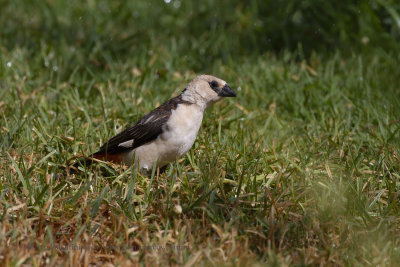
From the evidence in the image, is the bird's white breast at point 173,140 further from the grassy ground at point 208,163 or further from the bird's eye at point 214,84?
the bird's eye at point 214,84

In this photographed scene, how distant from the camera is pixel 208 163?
13.0 feet

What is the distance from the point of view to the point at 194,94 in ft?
13.6

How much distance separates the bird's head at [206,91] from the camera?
4145 millimetres

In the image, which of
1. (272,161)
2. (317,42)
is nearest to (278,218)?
(272,161)

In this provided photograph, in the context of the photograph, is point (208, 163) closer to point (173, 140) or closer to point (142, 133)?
point (173, 140)

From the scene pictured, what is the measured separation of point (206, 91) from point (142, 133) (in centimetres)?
56

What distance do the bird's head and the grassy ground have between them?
0.38 metres

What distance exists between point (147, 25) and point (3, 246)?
4.65 metres

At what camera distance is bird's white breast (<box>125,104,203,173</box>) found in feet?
12.8

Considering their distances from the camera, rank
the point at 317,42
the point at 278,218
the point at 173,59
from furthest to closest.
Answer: the point at 317,42 → the point at 173,59 → the point at 278,218

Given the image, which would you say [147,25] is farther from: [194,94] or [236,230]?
[236,230]

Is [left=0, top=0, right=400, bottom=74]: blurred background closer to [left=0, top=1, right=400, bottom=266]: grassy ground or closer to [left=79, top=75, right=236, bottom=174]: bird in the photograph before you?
[left=0, top=1, right=400, bottom=266]: grassy ground

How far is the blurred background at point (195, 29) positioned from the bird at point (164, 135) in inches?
Answer: 82.2

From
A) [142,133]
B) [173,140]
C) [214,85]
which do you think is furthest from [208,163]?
[214,85]
